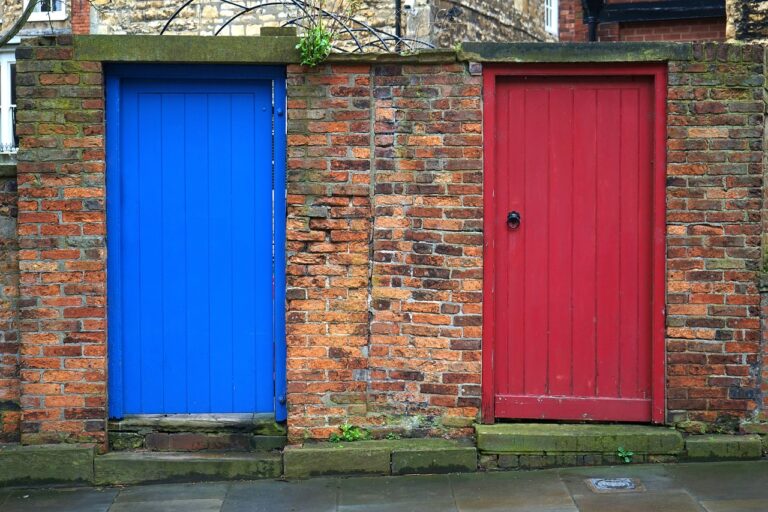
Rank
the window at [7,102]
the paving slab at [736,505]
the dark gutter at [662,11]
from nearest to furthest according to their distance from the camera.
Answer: the paving slab at [736,505] → the dark gutter at [662,11] → the window at [7,102]

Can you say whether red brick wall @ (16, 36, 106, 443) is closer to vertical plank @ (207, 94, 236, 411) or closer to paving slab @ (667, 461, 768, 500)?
vertical plank @ (207, 94, 236, 411)

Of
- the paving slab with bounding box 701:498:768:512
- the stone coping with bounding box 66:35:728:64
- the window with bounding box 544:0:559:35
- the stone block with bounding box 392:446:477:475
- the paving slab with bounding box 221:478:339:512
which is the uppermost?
the window with bounding box 544:0:559:35

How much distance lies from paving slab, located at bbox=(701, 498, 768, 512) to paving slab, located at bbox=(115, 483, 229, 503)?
277 centimetres

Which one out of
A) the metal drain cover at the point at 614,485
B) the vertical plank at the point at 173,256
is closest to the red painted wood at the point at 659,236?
the metal drain cover at the point at 614,485

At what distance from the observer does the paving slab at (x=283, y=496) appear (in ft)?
17.3

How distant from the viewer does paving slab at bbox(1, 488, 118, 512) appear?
535cm

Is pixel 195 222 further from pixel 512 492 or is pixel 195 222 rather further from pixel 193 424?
pixel 512 492

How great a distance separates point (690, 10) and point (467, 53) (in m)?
8.51

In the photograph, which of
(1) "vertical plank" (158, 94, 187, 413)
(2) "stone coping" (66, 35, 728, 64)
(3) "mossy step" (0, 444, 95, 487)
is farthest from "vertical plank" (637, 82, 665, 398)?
(3) "mossy step" (0, 444, 95, 487)

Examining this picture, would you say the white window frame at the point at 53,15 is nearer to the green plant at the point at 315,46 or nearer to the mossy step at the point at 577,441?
the green plant at the point at 315,46

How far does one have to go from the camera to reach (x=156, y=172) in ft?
19.7

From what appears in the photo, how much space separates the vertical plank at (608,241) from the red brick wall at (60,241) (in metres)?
3.15

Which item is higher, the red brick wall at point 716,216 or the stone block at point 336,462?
the red brick wall at point 716,216

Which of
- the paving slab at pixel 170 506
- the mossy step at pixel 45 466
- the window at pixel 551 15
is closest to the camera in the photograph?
the paving slab at pixel 170 506
